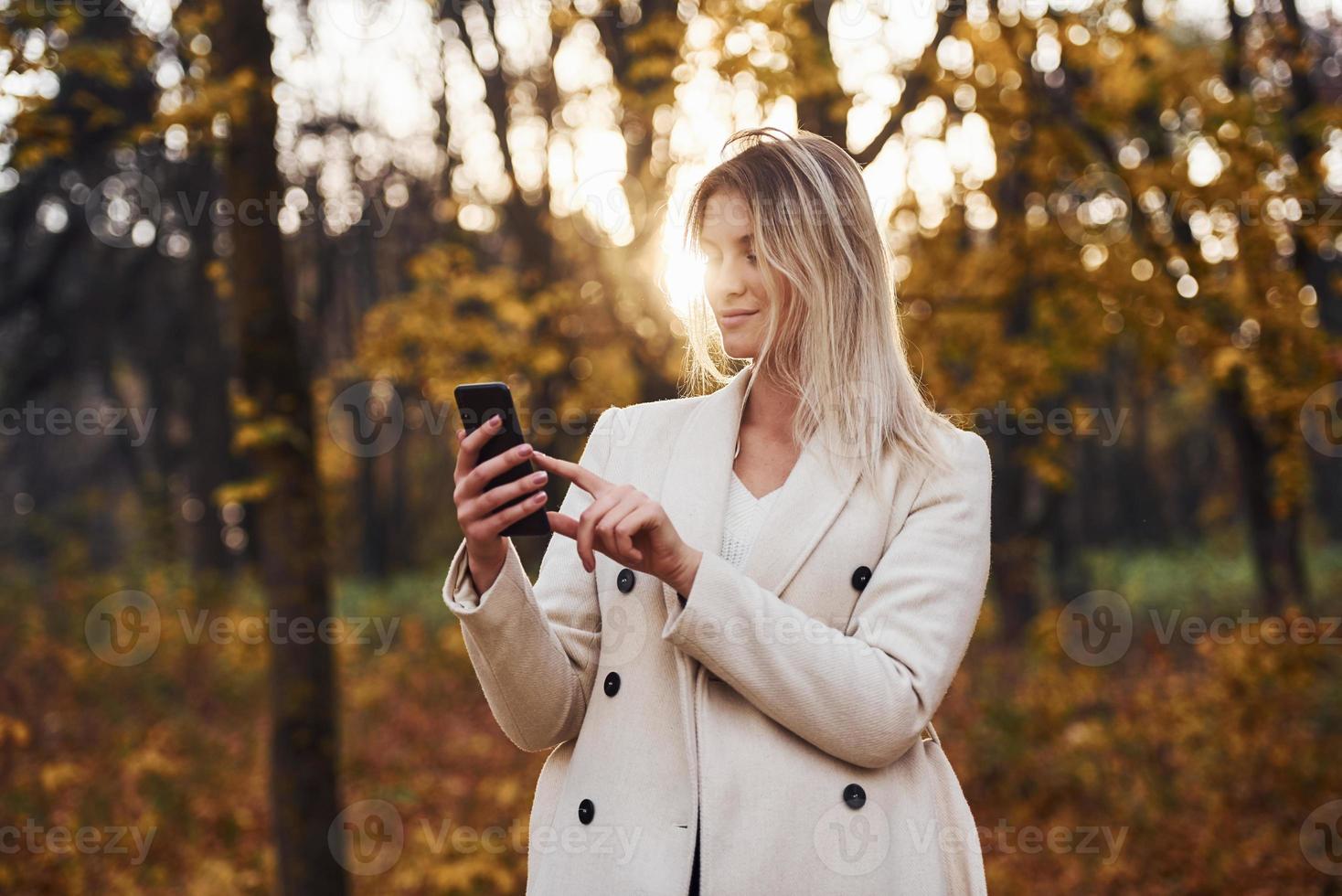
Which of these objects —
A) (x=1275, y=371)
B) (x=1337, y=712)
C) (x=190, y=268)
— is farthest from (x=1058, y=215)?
(x=190, y=268)

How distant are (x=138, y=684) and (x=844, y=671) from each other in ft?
40.4

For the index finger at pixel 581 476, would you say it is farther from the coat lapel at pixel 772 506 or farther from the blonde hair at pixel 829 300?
the blonde hair at pixel 829 300

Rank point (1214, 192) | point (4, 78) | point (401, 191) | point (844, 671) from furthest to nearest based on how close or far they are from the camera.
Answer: point (401, 191) < point (1214, 192) < point (4, 78) < point (844, 671)

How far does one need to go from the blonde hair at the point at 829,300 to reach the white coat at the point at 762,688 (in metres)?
0.07

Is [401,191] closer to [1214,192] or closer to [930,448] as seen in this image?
[1214,192]

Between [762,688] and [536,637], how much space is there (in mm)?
405

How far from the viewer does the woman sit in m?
2.03

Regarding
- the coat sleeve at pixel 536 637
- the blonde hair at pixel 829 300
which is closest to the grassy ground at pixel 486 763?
the coat sleeve at pixel 536 637

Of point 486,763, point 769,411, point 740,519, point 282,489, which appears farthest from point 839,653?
point 486,763

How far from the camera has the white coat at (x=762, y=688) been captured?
2031 mm

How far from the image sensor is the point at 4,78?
15.5ft

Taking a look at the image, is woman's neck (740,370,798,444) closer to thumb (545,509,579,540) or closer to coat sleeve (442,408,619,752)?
coat sleeve (442,408,619,752)

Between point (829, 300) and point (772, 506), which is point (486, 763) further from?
point (829, 300)

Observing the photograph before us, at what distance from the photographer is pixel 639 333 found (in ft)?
27.9
